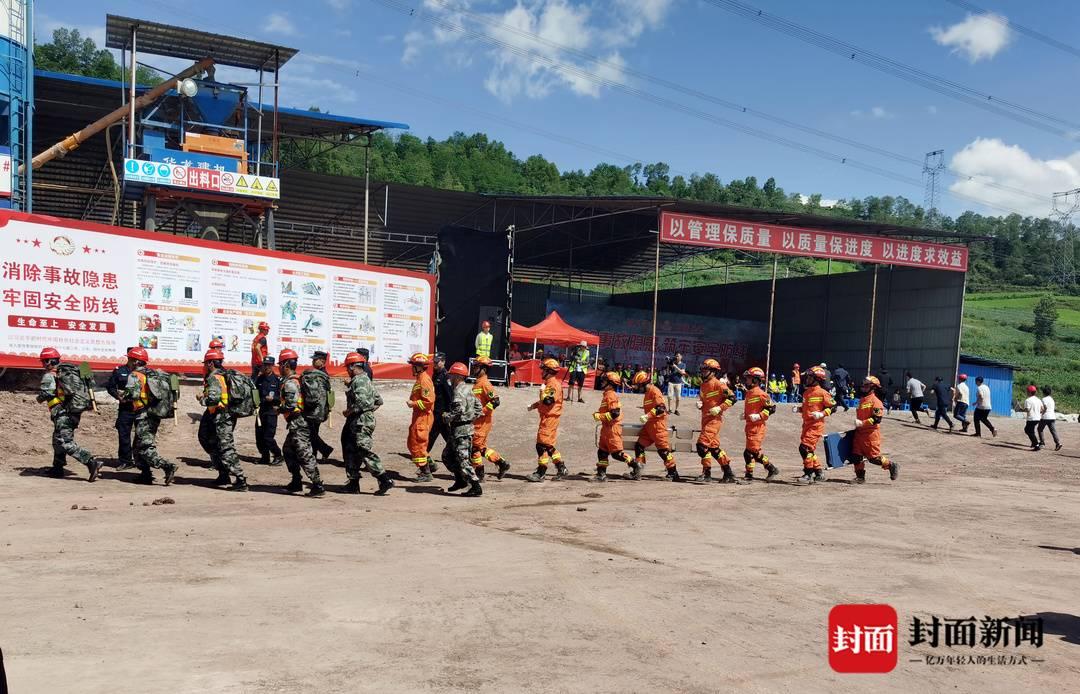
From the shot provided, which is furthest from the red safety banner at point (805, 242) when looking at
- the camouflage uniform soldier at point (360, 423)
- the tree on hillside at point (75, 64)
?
the tree on hillside at point (75, 64)

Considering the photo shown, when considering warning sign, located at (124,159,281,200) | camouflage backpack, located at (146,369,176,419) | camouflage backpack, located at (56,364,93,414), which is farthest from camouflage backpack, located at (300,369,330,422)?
warning sign, located at (124,159,281,200)

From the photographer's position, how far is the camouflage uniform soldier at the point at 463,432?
12523 millimetres

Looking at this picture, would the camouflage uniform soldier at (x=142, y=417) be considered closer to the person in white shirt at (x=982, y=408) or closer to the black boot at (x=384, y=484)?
the black boot at (x=384, y=484)

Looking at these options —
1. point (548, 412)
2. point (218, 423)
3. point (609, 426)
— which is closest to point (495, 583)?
point (218, 423)

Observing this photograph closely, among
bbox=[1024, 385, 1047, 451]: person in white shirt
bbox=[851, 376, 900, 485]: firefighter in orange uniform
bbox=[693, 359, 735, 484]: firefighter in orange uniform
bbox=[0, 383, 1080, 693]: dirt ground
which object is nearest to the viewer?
bbox=[0, 383, 1080, 693]: dirt ground

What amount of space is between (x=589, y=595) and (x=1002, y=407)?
36.6 metres

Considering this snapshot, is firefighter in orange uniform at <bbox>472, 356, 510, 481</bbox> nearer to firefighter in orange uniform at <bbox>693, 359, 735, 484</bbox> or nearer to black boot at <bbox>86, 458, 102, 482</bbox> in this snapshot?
firefighter in orange uniform at <bbox>693, 359, 735, 484</bbox>

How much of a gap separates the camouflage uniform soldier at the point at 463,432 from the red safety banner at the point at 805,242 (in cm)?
1647

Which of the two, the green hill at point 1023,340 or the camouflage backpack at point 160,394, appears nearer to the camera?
the camouflage backpack at point 160,394

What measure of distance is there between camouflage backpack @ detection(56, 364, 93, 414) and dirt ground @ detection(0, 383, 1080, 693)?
3.81 feet

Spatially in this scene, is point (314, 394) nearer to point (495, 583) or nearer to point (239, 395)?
point (239, 395)

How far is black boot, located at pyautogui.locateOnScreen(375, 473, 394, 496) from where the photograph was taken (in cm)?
1234

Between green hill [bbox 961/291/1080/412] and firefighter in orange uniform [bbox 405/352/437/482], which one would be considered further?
green hill [bbox 961/291/1080/412]

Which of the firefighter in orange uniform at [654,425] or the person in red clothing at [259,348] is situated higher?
the person in red clothing at [259,348]
